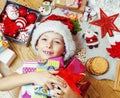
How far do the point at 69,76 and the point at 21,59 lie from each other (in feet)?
1.09

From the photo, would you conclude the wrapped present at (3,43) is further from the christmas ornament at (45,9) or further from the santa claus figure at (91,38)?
the santa claus figure at (91,38)

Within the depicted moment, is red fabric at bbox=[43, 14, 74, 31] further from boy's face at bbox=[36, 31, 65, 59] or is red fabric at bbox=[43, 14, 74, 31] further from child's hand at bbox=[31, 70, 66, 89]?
child's hand at bbox=[31, 70, 66, 89]

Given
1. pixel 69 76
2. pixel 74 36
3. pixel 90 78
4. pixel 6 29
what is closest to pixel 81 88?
pixel 69 76

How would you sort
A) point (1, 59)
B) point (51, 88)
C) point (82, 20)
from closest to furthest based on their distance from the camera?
point (51, 88) → point (1, 59) → point (82, 20)

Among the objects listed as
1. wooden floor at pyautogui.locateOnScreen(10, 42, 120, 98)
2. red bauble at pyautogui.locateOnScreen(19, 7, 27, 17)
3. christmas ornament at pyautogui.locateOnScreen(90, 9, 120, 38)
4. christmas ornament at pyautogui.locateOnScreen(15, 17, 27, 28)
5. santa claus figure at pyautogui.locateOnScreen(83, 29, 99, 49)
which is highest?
red bauble at pyautogui.locateOnScreen(19, 7, 27, 17)

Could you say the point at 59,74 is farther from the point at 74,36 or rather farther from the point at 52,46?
the point at 74,36

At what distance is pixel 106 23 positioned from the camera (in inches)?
58.6

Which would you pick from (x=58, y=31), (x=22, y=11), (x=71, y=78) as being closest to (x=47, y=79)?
(x=71, y=78)

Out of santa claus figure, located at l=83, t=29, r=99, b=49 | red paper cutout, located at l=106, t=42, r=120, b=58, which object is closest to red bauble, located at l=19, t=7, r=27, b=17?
santa claus figure, located at l=83, t=29, r=99, b=49

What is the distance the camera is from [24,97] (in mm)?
1242

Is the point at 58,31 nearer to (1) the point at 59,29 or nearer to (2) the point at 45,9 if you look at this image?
(1) the point at 59,29

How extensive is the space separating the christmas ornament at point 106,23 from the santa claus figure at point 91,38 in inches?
1.7

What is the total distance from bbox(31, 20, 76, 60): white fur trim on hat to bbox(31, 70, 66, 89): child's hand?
16 centimetres

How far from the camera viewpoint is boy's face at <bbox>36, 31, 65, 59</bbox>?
1.29m
